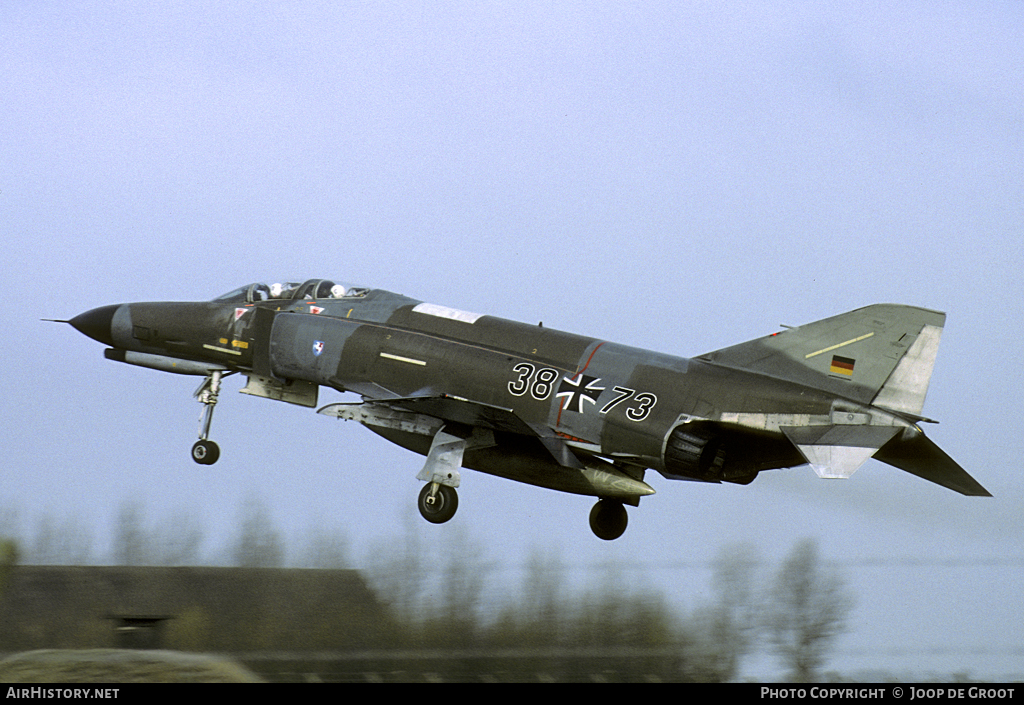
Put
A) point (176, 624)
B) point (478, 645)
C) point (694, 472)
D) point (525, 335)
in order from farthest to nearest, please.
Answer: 1. point (176, 624)
2. point (478, 645)
3. point (525, 335)
4. point (694, 472)

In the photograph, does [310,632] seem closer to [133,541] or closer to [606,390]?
[133,541]

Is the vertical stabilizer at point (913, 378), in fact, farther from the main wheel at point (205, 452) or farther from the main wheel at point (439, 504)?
the main wheel at point (205, 452)

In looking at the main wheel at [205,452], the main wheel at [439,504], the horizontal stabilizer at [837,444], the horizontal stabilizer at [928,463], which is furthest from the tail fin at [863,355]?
the main wheel at [205,452]

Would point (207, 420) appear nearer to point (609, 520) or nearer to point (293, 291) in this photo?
point (293, 291)

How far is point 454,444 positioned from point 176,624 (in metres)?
9.45

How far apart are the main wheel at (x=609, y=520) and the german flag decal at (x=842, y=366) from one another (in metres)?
4.49

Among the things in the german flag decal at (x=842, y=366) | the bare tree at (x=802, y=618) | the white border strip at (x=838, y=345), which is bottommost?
the bare tree at (x=802, y=618)

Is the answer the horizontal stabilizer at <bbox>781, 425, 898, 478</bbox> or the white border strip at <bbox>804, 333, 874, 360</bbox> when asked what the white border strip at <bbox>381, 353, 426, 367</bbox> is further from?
the white border strip at <bbox>804, 333, 874, 360</bbox>

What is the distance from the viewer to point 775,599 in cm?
2103

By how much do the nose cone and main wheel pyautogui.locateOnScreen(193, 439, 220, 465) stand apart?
99.5 inches

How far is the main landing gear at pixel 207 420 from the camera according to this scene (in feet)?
65.3

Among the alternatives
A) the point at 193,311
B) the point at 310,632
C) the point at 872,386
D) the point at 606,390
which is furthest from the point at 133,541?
the point at 872,386

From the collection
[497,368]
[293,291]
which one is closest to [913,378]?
[497,368]
